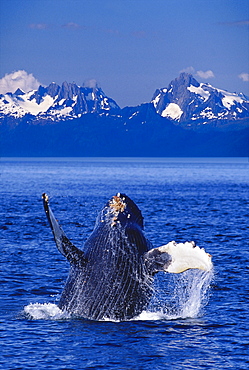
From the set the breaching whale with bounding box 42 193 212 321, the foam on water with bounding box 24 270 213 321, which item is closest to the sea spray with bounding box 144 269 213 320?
the foam on water with bounding box 24 270 213 321

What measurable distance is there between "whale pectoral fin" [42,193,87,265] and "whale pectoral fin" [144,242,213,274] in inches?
60.8

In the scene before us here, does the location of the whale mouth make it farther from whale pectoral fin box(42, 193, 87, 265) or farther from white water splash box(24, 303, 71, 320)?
white water splash box(24, 303, 71, 320)

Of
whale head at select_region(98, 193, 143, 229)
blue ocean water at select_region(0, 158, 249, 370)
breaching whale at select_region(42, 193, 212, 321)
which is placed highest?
whale head at select_region(98, 193, 143, 229)

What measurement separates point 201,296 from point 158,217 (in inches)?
982

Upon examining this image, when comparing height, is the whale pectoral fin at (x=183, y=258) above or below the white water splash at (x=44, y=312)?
above

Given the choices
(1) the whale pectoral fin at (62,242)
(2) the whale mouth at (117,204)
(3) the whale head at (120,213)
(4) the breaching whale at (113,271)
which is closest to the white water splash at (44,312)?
(4) the breaching whale at (113,271)

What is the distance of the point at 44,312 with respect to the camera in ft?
51.1

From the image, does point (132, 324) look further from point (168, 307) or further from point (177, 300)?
point (177, 300)

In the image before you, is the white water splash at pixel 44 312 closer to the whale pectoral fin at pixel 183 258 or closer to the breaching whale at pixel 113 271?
the breaching whale at pixel 113 271

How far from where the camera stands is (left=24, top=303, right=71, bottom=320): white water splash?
577 inches

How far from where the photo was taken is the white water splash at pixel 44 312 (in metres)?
14.7

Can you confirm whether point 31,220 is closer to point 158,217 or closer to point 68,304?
point 158,217

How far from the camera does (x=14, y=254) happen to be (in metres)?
24.9

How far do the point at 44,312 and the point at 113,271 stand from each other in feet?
10.9
